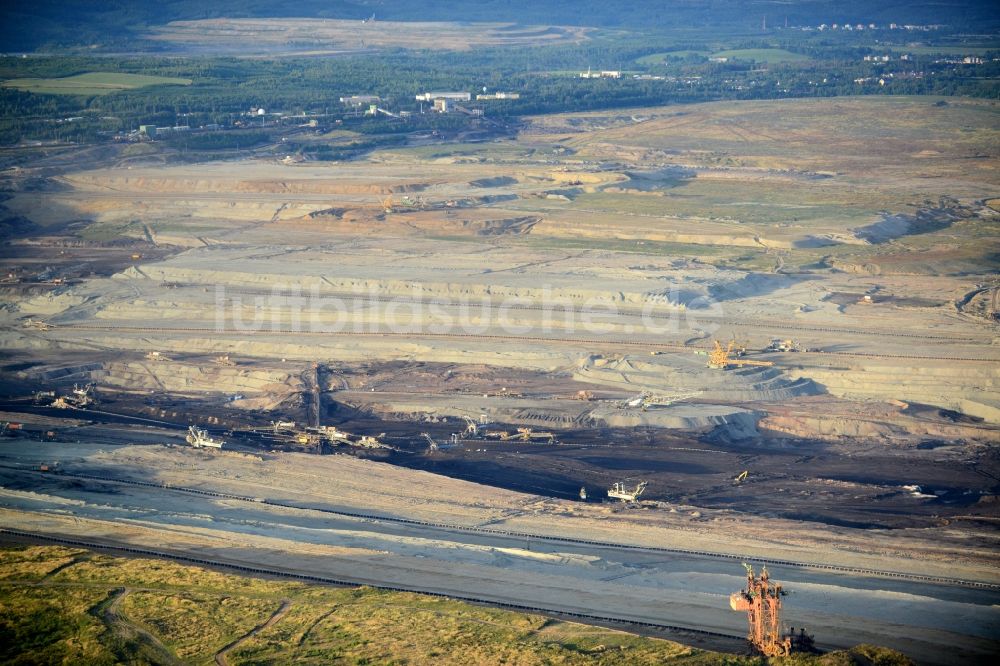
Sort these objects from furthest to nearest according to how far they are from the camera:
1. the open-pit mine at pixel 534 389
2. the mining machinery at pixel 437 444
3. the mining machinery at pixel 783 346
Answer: the mining machinery at pixel 783 346 < the mining machinery at pixel 437 444 < the open-pit mine at pixel 534 389

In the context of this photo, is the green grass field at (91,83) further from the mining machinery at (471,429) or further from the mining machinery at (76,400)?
the mining machinery at (471,429)

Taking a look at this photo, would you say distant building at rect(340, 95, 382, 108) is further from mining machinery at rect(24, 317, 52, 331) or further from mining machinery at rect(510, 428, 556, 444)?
mining machinery at rect(510, 428, 556, 444)

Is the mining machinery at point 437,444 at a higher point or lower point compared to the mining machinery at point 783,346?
lower

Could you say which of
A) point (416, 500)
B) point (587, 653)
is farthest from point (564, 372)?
point (587, 653)

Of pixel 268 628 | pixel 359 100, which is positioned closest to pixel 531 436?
pixel 268 628

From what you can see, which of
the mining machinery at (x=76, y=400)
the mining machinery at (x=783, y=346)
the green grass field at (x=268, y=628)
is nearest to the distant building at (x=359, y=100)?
the mining machinery at (x=76, y=400)

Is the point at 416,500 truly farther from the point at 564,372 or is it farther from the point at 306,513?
the point at 564,372

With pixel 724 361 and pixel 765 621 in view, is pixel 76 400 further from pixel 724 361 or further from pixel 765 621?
pixel 765 621
